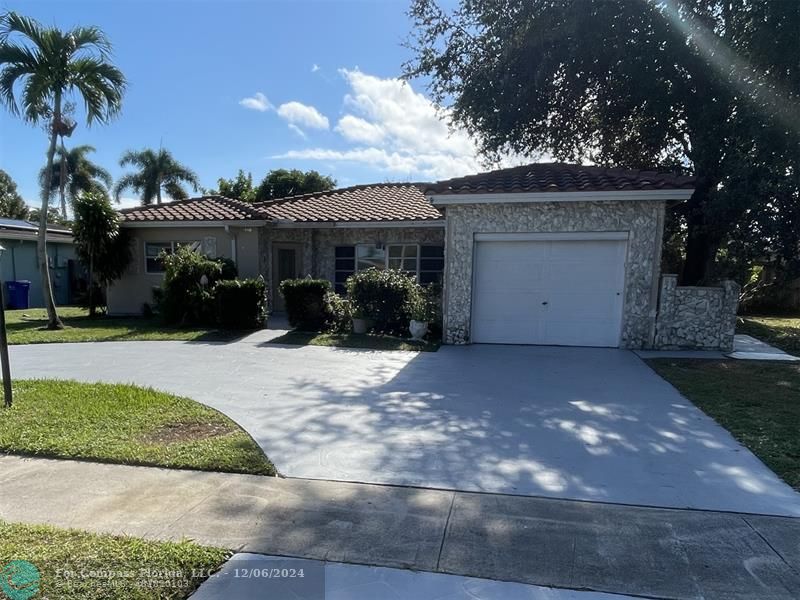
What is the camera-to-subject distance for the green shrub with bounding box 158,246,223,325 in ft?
41.7

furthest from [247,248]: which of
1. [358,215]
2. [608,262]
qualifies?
[608,262]

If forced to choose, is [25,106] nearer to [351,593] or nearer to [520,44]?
[520,44]

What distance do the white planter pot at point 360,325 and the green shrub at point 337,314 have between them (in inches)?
13.8

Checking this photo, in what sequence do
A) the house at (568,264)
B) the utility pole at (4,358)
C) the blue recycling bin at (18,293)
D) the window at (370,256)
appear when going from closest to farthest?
the utility pole at (4,358) → the house at (568,264) → the window at (370,256) → the blue recycling bin at (18,293)

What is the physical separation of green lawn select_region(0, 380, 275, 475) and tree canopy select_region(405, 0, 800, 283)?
9.63 m

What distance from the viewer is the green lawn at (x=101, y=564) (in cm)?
267

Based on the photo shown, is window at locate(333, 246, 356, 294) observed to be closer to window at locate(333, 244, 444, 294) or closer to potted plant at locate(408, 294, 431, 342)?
window at locate(333, 244, 444, 294)

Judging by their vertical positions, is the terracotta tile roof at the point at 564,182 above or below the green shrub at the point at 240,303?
above

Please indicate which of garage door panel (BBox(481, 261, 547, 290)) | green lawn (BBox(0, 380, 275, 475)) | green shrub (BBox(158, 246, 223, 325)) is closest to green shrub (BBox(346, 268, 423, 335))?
garage door panel (BBox(481, 261, 547, 290))

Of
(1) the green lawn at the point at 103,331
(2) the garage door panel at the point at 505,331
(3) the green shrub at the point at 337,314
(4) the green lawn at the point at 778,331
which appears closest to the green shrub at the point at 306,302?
(3) the green shrub at the point at 337,314

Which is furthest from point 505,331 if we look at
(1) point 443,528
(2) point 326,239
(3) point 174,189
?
(3) point 174,189

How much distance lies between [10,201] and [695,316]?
166ft

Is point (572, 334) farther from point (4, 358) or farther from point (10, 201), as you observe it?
point (10, 201)

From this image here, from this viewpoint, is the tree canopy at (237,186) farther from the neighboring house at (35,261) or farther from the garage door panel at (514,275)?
the garage door panel at (514,275)
